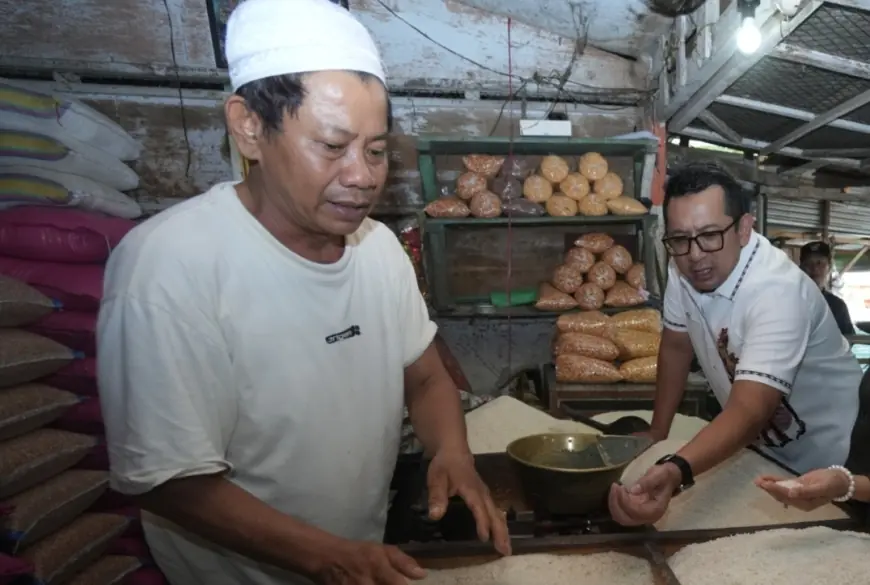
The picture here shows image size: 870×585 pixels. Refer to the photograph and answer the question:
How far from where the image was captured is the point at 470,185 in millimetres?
3334

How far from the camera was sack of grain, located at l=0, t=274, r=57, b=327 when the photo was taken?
65.7 inches

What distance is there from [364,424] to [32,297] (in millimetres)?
1304

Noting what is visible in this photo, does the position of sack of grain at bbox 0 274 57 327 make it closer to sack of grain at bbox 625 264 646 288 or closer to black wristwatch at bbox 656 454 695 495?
black wristwatch at bbox 656 454 695 495

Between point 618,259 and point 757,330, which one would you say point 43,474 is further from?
point 618,259

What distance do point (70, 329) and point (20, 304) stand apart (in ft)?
1.00

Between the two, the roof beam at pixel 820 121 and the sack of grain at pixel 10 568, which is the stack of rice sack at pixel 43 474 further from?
the roof beam at pixel 820 121

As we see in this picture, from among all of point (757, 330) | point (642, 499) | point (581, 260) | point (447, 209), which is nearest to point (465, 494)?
→ point (642, 499)

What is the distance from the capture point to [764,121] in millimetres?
4164

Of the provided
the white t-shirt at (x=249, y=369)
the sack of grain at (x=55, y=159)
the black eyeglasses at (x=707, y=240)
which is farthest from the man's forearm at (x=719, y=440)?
the sack of grain at (x=55, y=159)

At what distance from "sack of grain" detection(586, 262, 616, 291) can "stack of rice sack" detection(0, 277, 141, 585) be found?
268 cm

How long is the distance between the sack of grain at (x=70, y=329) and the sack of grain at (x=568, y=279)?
2.48m

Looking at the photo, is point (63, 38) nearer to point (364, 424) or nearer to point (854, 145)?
point (364, 424)

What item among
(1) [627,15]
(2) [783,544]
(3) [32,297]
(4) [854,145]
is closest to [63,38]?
(3) [32,297]

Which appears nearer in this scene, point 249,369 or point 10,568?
point 249,369
